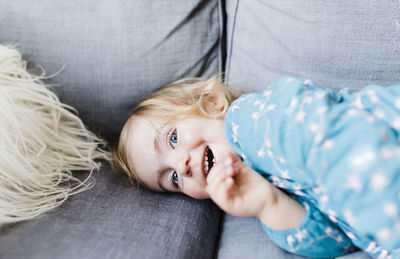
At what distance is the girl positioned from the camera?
640 mm

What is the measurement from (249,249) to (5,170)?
568mm

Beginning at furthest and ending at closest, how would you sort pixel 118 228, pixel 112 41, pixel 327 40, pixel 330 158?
pixel 112 41, pixel 327 40, pixel 118 228, pixel 330 158

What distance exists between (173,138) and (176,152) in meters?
0.04

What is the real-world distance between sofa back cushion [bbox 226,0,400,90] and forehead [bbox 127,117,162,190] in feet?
1.06

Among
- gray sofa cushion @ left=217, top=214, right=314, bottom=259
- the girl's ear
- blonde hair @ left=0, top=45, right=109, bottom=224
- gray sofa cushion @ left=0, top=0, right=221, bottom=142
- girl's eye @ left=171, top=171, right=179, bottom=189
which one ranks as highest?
gray sofa cushion @ left=0, top=0, right=221, bottom=142

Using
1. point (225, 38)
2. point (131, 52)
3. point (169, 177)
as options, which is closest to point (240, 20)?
point (225, 38)

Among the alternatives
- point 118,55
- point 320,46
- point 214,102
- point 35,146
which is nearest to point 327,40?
point 320,46

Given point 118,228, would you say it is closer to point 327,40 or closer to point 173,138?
point 173,138

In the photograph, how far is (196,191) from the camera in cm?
90

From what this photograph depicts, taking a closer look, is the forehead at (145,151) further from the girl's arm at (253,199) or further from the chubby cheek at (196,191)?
the girl's arm at (253,199)

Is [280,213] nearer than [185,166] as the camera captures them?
Yes

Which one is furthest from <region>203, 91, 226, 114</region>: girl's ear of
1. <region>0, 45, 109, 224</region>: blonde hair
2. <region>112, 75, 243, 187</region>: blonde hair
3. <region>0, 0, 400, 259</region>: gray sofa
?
<region>0, 45, 109, 224</region>: blonde hair

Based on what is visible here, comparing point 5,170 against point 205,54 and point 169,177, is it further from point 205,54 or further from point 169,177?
point 205,54

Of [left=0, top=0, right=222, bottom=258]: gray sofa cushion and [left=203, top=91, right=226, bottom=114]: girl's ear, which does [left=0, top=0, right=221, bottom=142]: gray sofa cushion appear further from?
[left=203, top=91, right=226, bottom=114]: girl's ear
